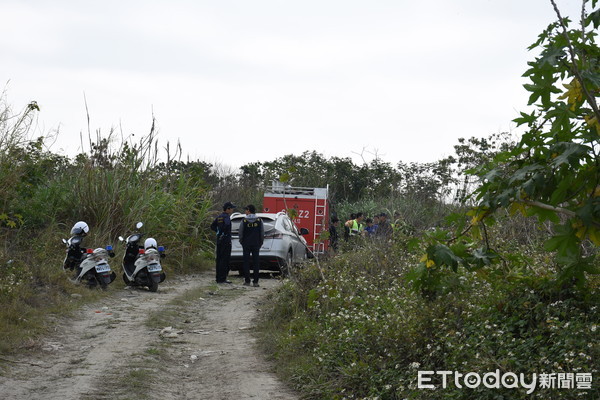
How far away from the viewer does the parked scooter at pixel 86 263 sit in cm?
1372

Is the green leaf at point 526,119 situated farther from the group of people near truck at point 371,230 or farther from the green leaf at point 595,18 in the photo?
the group of people near truck at point 371,230

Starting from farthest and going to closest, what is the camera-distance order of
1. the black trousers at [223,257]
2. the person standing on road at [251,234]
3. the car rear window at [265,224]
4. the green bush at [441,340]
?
the car rear window at [265,224], the black trousers at [223,257], the person standing on road at [251,234], the green bush at [441,340]

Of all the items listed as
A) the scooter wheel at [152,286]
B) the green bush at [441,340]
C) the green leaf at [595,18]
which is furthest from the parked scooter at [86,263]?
the green leaf at [595,18]

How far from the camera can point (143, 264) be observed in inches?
565

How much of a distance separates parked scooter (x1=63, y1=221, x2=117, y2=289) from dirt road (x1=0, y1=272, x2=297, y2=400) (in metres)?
0.70

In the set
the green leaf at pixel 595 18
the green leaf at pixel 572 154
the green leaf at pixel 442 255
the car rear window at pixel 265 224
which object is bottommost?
the car rear window at pixel 265 224

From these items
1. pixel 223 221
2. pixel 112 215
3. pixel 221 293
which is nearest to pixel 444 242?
pixel 221 293

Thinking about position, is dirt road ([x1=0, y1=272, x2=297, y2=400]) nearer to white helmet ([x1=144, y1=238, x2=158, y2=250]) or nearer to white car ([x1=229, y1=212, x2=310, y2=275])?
white helmet ([x1=144, y1=238, x2=158, y2=250])

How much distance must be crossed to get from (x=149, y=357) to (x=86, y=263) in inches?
227

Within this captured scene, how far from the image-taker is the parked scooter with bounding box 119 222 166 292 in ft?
47.0

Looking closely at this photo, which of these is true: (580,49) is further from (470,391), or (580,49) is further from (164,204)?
(164,204)

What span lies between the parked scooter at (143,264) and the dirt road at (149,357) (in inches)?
42.6

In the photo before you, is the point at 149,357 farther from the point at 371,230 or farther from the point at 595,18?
the point at 371,230

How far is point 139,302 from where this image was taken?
42.9ft
